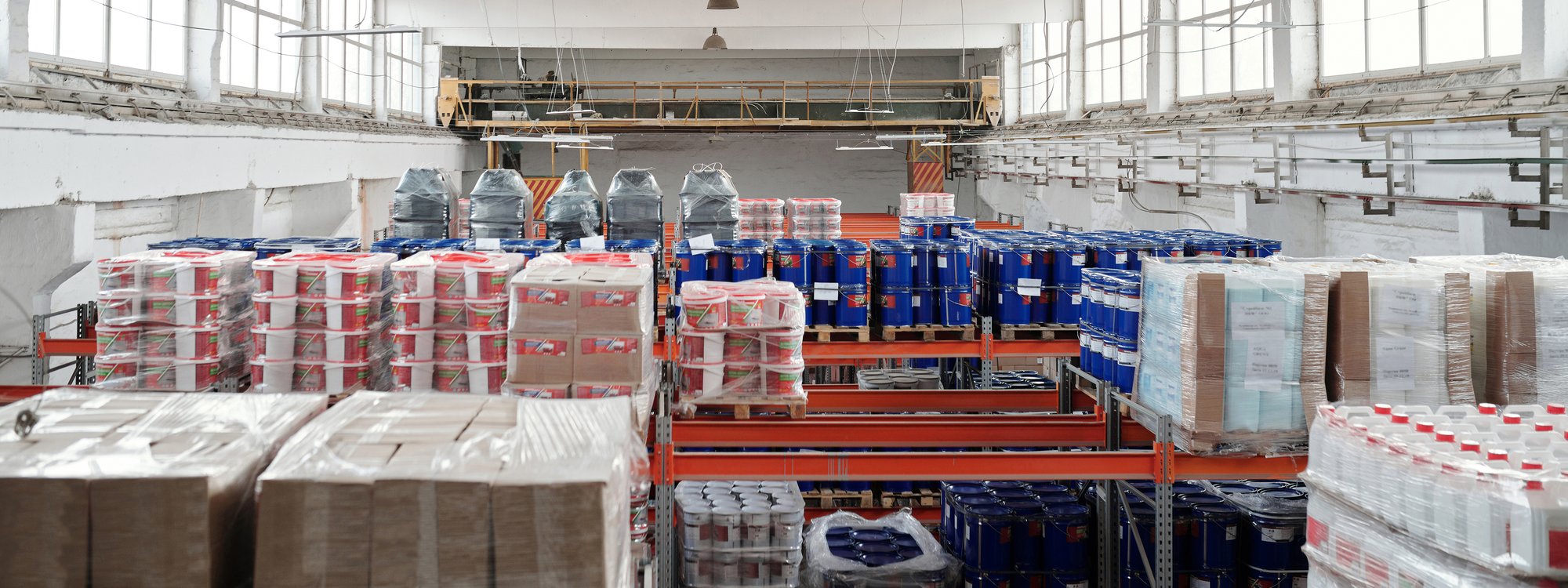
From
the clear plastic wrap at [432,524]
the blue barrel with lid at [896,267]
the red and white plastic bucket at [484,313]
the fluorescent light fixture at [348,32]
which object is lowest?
the clear plastic wrap at [432,524]

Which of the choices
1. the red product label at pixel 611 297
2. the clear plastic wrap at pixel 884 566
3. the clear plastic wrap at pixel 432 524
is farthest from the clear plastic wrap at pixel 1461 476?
the red product label at pixel 611 297

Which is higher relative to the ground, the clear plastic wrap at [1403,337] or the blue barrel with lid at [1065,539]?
the clear plastic wrap at [1403,337]

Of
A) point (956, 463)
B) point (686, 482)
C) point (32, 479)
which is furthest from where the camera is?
point (686, 482)

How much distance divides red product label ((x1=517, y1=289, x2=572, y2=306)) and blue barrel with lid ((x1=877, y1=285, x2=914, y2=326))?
12.2ft

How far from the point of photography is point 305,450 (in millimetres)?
2322

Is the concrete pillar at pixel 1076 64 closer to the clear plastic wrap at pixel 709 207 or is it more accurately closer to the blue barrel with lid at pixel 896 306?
the clear plastic wrap at pixel 709 207

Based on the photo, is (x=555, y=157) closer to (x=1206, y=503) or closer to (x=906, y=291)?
(x=906, y=291)

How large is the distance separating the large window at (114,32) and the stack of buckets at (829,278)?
7.14 metres

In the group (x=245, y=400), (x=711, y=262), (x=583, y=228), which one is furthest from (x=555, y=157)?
(x=245, y=400)

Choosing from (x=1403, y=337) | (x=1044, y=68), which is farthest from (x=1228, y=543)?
(x=1044, y=68)

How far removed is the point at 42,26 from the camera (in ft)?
32.4

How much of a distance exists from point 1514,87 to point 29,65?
513 inches

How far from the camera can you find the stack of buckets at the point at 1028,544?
21.2 feet

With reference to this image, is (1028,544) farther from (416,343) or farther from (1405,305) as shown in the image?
(416,343)
